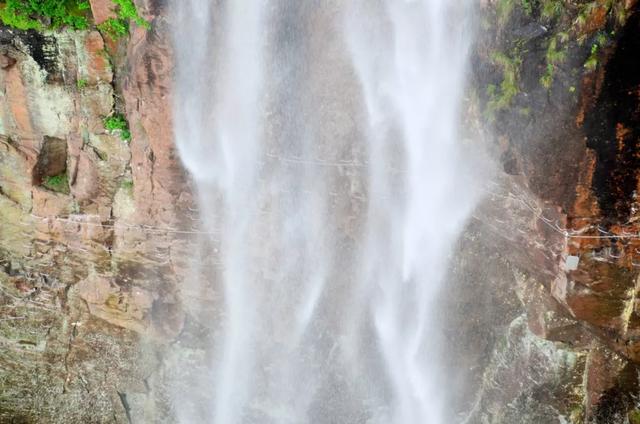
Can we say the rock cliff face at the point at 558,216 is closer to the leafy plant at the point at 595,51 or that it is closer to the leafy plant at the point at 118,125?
the leafy plant at the point at 595,51

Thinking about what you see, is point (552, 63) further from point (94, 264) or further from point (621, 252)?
point (94, 264)

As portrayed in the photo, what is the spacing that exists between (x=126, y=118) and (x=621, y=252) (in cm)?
708

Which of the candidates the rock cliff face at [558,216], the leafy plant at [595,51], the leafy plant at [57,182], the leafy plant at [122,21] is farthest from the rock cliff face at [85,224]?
the leafy plant at [595,51]

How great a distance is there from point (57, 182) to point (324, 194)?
4.68 metres

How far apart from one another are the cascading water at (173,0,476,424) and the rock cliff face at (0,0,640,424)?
0.45 metres

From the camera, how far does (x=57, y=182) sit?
28.8 feet

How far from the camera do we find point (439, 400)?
8.12 metres

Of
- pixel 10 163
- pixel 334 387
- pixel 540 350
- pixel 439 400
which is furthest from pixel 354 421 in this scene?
pixel 10 163

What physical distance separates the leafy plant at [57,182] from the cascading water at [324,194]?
7.82 ft

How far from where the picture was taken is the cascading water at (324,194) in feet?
23.4

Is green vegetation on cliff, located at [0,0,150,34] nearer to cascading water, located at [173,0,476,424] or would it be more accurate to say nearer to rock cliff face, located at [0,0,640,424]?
rock cliff face, located at [0,0,640,424]

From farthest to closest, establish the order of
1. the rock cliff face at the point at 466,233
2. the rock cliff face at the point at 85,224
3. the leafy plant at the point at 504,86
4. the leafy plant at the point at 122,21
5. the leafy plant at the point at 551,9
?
the rock cliff face at the point at 85,224 < the leafy plant at the point at 122,21 < the leafy plant at the point at 504,86 < the rock cliff face at the point at 466,233 < the leafy plant at the point at 551,9

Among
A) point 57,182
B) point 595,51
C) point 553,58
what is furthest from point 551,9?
point 57,182

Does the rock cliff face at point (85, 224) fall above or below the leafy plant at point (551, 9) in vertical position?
below
